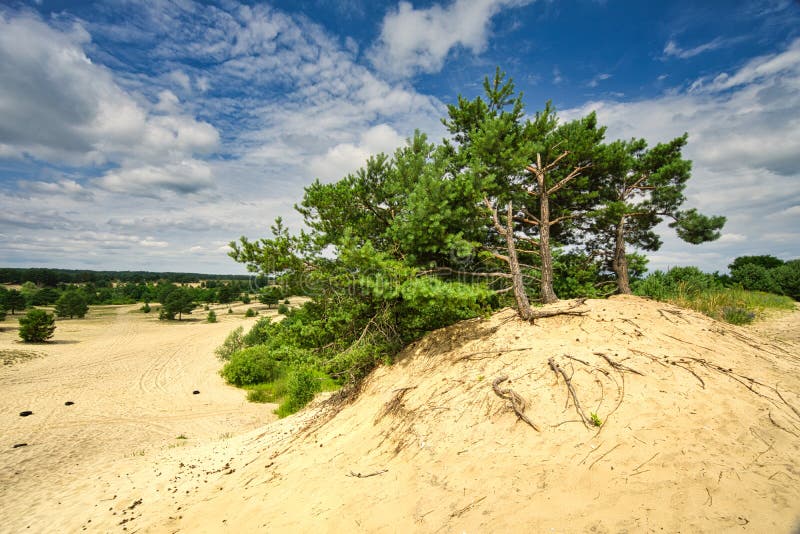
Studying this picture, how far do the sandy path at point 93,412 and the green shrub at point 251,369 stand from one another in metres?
1.07

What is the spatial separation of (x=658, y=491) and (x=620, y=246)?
14248mm

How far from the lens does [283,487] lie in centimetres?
597

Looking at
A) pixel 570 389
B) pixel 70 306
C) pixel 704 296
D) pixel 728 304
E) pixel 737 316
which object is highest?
pixel 704 296

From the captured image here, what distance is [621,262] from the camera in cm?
1491

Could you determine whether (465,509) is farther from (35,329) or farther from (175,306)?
(175,306)

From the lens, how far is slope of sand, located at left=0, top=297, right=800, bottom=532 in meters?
3.58

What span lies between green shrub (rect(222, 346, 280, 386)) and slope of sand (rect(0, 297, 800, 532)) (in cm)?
1445

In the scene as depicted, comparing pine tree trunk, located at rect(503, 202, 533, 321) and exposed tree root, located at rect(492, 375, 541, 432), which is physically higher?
pine tree trunk, located at rect(503, 202, 533, 321)

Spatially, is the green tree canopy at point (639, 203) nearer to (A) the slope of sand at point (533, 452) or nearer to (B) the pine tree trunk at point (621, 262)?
(B) the pine tree trunk at point (621, 262)

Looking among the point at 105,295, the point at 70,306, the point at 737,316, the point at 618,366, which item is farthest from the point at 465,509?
the point at 105,295

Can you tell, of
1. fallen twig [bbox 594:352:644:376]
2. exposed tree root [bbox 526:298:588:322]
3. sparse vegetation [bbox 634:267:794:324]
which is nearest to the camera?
fallen twig [bbox 594:352:644:376]

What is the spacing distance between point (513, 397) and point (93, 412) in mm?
21871

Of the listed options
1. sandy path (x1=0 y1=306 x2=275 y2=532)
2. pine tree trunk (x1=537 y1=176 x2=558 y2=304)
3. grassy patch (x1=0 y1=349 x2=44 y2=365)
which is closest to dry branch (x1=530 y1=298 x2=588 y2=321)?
pine tree trunk (x1=537 y1=176 x2=558 y2=304)

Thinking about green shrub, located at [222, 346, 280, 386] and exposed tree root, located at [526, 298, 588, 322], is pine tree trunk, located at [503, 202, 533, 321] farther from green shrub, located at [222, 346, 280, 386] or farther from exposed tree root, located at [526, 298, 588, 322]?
green shrub, located at [222, 346, 280, 386]
